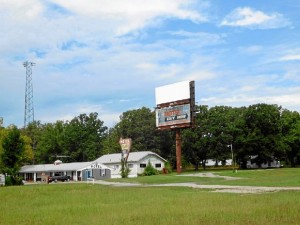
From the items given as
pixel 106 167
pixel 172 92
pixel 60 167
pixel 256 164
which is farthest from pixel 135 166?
pixel 256 164

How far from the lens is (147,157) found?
90000 mm

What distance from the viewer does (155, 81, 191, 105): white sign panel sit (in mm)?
69938

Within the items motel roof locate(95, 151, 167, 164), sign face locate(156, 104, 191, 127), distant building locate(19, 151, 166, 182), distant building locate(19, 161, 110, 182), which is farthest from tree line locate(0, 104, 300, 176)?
sign face locate(156, 104, 191, 127)

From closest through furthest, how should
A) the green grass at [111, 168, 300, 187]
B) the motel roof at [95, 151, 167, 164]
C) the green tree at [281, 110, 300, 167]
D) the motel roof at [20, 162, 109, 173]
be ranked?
the green grass at [111, 168, 300, 187] → the motel roof at [95, 151, 167, 164] → the motel roof at [20, 162, 109, 173] → the green tree at [281, 110, 300, 167]

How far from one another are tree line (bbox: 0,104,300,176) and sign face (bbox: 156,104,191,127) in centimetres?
2415

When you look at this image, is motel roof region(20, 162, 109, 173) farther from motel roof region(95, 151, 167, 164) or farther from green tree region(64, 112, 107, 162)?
green tree region(64, 112, 107, 162)

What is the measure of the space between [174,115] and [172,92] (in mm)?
3625

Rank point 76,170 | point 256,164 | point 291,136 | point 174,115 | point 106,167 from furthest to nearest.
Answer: point 256,164, point 291,136, point 76,170, point 106,167, point 174,115

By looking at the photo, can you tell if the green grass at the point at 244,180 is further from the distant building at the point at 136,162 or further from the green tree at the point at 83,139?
the green tree at the point at 83,139

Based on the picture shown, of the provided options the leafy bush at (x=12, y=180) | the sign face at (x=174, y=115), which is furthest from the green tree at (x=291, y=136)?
the leafy bush at (x=12, y=180)

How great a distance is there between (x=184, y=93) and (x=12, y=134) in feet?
97.5

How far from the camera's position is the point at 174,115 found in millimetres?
72062

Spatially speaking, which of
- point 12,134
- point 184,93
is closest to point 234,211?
point 184,93

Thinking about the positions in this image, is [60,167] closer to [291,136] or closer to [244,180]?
[291,136]
